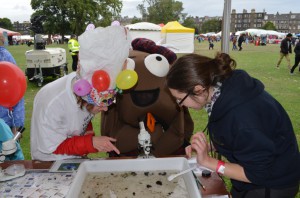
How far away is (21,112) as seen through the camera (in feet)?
7.54

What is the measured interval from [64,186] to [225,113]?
597 millimetres

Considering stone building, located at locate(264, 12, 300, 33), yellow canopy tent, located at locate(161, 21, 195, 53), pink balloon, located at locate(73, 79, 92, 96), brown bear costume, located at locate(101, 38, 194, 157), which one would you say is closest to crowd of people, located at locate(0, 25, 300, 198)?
pink balloon, located at locate(73, 79, 92, 96)

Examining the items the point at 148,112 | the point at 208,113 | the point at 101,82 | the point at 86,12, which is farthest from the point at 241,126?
the point at 86,12

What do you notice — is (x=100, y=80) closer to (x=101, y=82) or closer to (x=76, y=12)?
(x=101, y=82)

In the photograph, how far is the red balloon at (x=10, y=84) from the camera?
1170 millimetres

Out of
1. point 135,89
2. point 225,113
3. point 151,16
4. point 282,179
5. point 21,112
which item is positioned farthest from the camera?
point 151,16

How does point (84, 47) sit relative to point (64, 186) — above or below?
above

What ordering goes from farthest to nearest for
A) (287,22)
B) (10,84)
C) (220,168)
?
(287,22)
(10,84)
(220,168)

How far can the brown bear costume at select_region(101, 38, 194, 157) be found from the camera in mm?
1531

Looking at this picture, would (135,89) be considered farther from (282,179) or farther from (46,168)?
(282,179)

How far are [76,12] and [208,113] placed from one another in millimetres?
17594

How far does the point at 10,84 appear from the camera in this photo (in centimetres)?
117

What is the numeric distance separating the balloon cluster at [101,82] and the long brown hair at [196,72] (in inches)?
6.7

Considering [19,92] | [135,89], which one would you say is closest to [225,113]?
[135,89]
